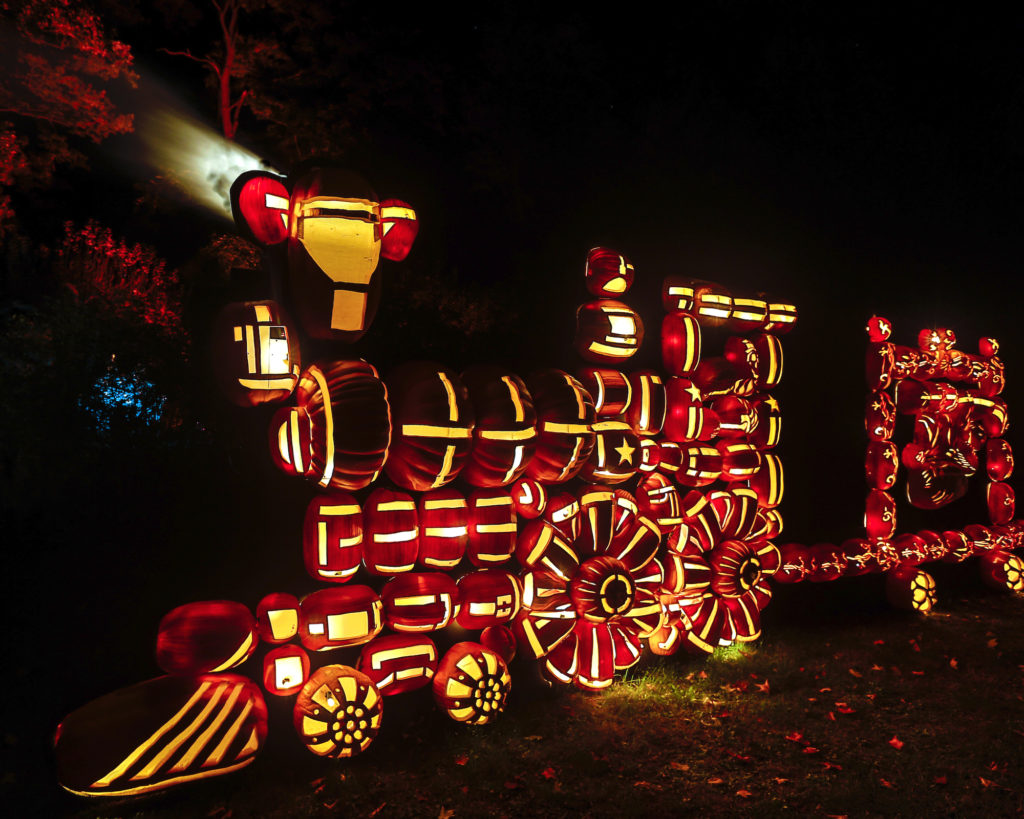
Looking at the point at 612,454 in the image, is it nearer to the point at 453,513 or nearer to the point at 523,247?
the point at 453,513

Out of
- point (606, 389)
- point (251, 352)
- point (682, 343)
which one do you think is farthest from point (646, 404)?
point (251, 352)

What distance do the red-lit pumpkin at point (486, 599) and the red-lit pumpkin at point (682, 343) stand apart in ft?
7.13

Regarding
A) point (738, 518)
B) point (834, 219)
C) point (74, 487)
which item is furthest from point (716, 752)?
point (834, 219)

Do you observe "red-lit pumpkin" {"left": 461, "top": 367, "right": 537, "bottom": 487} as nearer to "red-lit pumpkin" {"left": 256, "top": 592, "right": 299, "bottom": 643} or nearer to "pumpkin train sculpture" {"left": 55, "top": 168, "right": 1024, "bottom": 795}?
"pumpkin train sculpture" {"left": 55, "top": 168, "right": 1024, "bottom": 795}

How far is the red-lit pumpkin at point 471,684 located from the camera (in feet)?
13.9

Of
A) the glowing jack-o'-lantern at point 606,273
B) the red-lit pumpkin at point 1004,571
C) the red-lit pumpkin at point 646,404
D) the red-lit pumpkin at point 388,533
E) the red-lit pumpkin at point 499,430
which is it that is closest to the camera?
the red-lit pumpkin at point 388,533

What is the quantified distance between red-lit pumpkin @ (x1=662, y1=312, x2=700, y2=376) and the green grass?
2.46 metres

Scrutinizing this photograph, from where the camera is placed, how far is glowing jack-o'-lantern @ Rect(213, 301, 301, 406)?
3.59m

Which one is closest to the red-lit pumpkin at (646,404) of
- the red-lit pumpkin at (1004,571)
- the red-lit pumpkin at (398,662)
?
the red-lit pumpkin at (398,662)

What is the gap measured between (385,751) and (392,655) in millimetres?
596

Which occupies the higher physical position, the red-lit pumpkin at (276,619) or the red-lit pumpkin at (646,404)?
the red-lit pumpkin at (646,404)

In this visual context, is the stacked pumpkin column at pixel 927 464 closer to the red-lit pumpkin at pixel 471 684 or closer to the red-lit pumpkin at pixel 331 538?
the red-lit pumpkin at pixel 471 684

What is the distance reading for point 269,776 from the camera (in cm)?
381

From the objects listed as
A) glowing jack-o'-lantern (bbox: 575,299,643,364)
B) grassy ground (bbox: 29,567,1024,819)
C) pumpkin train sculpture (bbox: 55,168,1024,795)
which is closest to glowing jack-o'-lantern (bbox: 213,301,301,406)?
pumpkin train sculpture (bbox: 55,168,1024,795)
